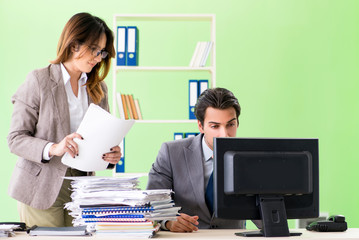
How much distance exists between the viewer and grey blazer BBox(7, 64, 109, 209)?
2104 millimetres

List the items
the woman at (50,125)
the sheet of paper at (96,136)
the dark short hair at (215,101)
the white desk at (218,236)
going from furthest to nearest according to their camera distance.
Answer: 1. the dark short hair at (215,101)
2. the woman at (50,125)
3. the sheet of paper at (96,136)
4. the white desk at (218,236)

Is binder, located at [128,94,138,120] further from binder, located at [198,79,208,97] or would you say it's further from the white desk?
the white desk

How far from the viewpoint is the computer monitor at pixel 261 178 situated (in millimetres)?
1719

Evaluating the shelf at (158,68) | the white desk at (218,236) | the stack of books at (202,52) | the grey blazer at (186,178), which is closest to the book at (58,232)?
the white desk at (218,236)

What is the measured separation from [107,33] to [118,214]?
91 cm

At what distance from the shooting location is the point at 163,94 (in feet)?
14.7

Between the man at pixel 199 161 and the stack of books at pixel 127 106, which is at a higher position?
the stack of books at pixel 127 106

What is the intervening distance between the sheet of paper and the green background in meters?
2.38

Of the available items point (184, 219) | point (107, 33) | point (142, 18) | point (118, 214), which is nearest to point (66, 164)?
point (118, 214)

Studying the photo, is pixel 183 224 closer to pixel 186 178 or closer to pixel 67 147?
pixel 186 178

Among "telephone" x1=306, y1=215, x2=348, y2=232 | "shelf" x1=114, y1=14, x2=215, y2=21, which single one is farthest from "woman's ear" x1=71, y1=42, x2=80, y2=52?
"shelf" x1=114, y1=14, x2=215, y2=21

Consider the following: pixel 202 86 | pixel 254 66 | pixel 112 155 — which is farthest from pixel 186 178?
pixel 254 66

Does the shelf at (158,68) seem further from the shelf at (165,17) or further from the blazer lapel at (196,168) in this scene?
the blazer lapel at (196,168)

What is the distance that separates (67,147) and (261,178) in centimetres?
73
